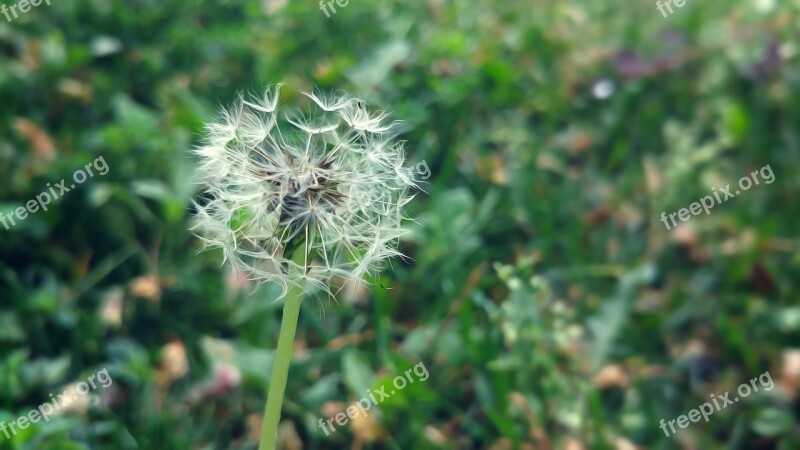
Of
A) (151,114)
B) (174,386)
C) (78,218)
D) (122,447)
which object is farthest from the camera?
(151,114)

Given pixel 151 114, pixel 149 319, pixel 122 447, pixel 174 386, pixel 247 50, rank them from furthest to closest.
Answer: pixel 247 50 → pixel 151 114 → pixel 149 319 → pixel 174 386 → pixel 122 447

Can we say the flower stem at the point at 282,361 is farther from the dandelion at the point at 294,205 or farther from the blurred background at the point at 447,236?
the blurred background at the point at 447,236

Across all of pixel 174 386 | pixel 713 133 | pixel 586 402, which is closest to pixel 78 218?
pixel 174 386

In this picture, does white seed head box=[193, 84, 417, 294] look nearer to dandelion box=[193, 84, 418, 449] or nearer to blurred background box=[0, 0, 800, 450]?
dandelion box=[193, 84, 418, 449]

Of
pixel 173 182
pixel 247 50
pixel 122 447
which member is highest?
pixel 247 50

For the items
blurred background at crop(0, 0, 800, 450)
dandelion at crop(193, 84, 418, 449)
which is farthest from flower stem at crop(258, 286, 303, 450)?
blurred background at crop(0, 0, 800, 450)

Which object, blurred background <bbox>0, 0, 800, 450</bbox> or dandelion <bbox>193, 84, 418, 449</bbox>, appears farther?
blurred background <bbox>0, 0, 800, 450</bbox>

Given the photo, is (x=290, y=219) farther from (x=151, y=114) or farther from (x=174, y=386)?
(x=151, y=114)
